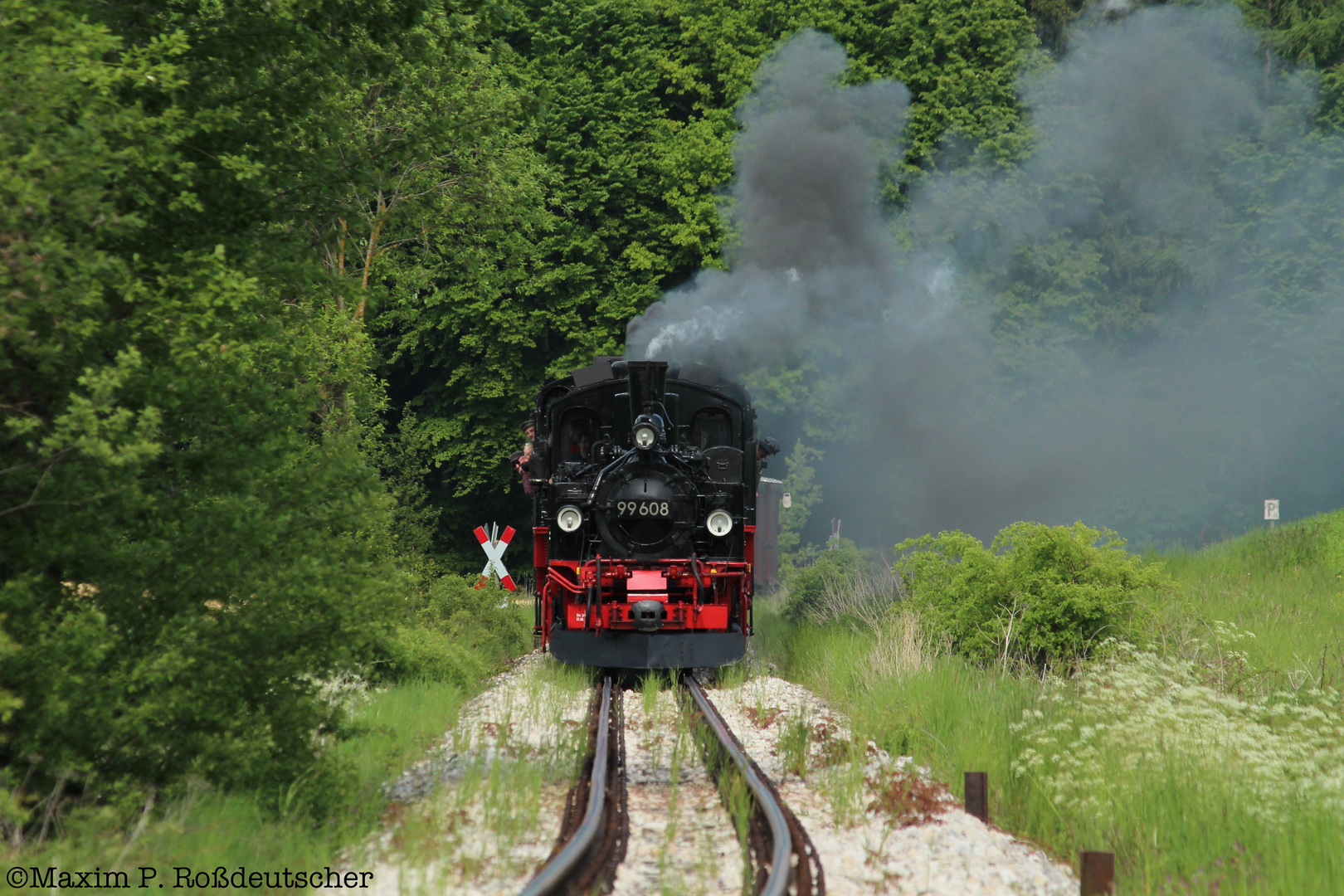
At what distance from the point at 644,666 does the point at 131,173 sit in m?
6.51

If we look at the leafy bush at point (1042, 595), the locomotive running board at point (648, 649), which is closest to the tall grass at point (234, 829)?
the locomotive running board at point (648, 649)

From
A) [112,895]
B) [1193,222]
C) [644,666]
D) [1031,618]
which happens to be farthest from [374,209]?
[1193,222]

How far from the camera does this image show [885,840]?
539 centimetres

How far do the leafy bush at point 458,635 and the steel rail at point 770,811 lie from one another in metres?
2.95

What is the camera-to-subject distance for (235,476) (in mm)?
5609

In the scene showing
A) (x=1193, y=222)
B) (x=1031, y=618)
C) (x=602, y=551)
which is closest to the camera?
(x=1031, y=618)

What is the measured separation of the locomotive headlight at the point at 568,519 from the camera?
10.8 meters

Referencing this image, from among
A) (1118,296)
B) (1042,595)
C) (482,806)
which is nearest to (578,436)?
(1042,595)

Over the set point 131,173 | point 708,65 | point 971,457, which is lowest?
point 131,173

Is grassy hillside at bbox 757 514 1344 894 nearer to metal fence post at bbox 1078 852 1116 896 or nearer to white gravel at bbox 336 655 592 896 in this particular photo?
metal fence post at bbox 1078 852 1116 896

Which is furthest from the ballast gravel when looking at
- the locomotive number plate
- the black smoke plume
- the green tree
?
the black smoke plume

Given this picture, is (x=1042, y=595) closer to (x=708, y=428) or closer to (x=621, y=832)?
(x=708, y=428)

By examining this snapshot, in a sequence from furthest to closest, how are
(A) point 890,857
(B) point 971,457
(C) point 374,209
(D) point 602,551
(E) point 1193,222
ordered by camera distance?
1. (B) point 971,457
2. (E) point 1193,222
3. (C) point 374,209
4. (D) point 602,551
5. (A) point 890,857

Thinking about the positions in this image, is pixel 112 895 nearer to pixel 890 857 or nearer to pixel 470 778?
pixel 470 778
